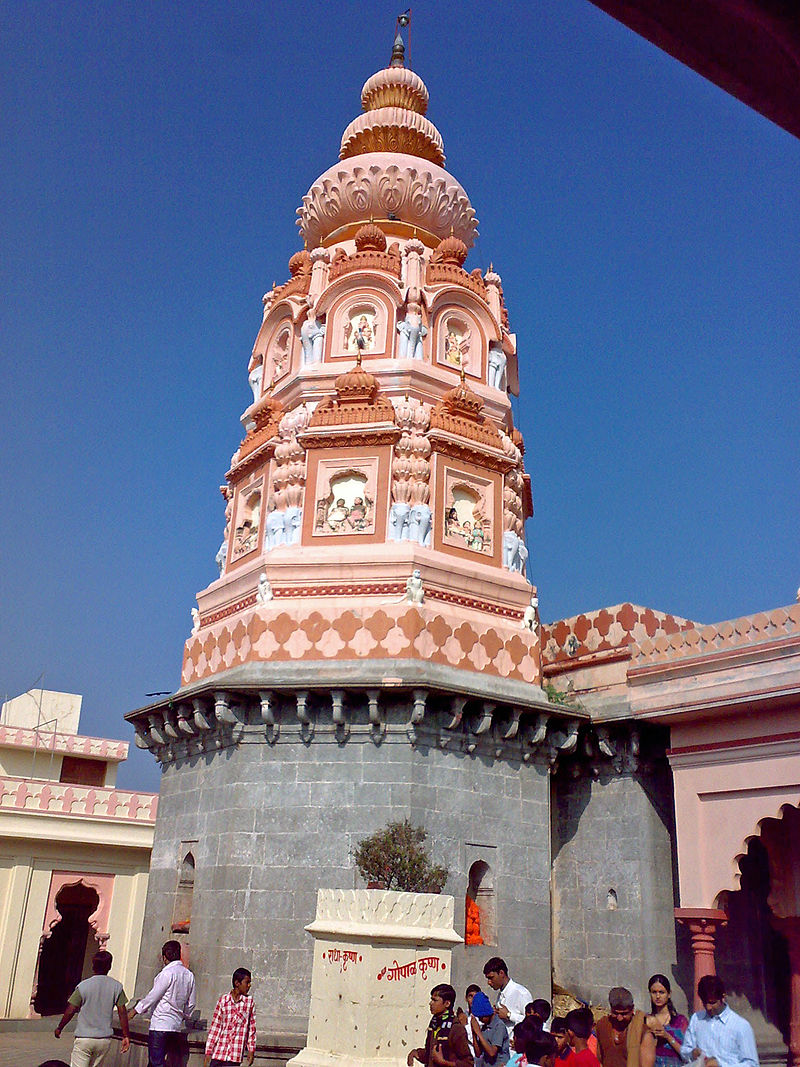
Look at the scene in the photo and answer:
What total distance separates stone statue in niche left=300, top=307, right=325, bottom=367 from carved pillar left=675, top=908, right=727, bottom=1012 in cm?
1083

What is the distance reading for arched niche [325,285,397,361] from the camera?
1756 cm

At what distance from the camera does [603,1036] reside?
6672 millimetres

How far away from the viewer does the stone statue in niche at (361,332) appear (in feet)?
57.9

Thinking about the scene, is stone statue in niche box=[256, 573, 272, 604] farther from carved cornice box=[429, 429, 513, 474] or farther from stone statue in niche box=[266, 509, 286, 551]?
carved cornice box=[429, 429, 513, 474]

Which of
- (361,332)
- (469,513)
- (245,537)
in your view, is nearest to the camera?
(469,513)

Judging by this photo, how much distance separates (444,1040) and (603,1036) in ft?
3.60

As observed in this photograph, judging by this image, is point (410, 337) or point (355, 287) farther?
point (355, 287)

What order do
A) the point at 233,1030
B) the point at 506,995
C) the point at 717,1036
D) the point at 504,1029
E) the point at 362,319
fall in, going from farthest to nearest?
the point at 362,319 → the point at 233,1030 → the point at 506,995 → the point at 504,1029 → the point at 717,1036

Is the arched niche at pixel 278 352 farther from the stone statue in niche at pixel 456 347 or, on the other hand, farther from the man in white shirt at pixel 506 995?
the man in white shirt at pixel 506 995

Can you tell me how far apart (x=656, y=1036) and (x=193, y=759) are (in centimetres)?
1017

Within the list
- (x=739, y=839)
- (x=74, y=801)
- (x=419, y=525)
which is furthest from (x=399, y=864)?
(x=74, y=801)

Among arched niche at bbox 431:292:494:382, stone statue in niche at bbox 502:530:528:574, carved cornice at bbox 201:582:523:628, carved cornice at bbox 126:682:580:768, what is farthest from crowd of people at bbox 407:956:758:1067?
arched niche at bbox 431:292:494:382

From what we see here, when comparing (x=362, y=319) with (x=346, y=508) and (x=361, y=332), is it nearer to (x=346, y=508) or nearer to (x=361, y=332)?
(x=361, y=332)

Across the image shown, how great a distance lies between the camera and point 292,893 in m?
13.2
